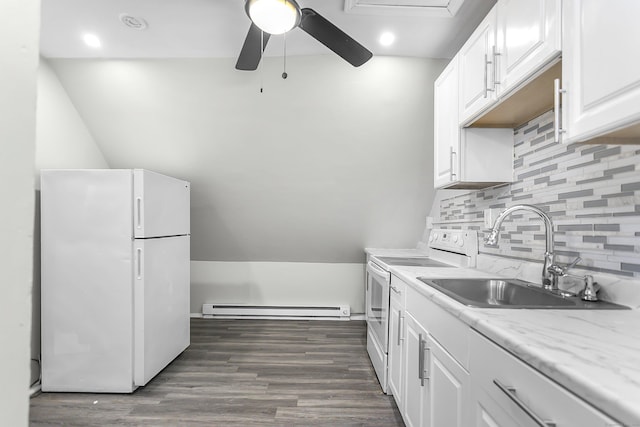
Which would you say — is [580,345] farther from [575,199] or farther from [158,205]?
[158,205]

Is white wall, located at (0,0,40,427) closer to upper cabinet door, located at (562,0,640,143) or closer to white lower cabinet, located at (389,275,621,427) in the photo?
white lower cabinet, located at (389,275,621,427)

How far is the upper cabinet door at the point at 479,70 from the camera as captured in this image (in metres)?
1.58

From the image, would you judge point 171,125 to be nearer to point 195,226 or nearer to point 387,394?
point 195,226

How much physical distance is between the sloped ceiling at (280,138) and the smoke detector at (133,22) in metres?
0.40

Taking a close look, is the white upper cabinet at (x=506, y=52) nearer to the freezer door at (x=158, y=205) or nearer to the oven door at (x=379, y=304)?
the oven door at (x=379, y=304)

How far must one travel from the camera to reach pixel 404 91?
285cm

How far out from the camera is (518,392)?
81 cm

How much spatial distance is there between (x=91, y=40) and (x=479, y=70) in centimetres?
264

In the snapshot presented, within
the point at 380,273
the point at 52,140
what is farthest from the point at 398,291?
the point at 52,140

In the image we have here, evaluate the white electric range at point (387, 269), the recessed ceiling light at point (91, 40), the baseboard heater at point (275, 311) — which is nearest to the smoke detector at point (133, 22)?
the recessed ceiling light at point (91, 40)

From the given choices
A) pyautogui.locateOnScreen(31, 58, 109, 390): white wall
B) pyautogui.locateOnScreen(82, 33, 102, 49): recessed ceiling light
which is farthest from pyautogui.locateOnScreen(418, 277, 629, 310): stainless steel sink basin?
pyautogui.locateOnScreen(82, 33, 102, 49): recessed ceiling light

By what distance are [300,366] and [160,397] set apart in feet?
3.35

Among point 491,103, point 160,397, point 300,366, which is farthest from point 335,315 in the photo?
point 491,103

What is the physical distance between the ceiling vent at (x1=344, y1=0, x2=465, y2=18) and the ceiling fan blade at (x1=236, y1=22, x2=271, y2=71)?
620mm
